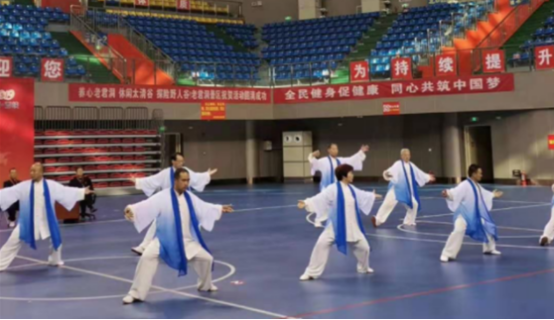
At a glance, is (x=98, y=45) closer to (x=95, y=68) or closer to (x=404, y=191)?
(x=95, y=68)

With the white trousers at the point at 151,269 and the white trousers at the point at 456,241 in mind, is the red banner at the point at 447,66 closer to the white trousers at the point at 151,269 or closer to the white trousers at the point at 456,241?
the white trousers at the point at 456,241

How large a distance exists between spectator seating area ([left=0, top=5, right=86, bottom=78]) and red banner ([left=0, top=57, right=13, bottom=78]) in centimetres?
24

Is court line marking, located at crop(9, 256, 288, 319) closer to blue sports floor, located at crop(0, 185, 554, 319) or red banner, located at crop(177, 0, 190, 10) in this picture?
blue sports floor, located at crop(0, 185, 554, 319)

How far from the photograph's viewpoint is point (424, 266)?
32.0 feet

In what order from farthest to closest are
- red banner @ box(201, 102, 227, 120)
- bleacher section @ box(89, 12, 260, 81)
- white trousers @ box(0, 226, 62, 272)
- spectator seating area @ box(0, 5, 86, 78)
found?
bleacher section @ box(89, 12, 260, 81) → red banner @ box(201, 102, 227, 120) → spectator seating area @ box(0, 5, 86, 78) → white trousers @ box(0, 226, 62, 272)

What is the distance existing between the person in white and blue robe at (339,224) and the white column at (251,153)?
83.5 feet

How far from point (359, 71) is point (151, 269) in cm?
2272

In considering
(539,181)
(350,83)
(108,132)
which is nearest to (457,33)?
(350,83)

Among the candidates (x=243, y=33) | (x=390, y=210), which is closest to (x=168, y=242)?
(x=390, y=210)

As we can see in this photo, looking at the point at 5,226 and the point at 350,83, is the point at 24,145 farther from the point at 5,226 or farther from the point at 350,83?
the point at 350,83

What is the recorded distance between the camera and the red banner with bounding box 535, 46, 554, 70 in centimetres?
2566

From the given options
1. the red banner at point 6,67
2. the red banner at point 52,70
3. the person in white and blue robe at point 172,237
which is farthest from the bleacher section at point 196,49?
the person in white and blue robe at point 172,237

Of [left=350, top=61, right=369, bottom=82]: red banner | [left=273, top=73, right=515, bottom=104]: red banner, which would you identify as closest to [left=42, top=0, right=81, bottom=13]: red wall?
[left=273, top=73, right=515, bottom=104]: red banner

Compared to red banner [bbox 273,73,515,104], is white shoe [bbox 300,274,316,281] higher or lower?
lower
